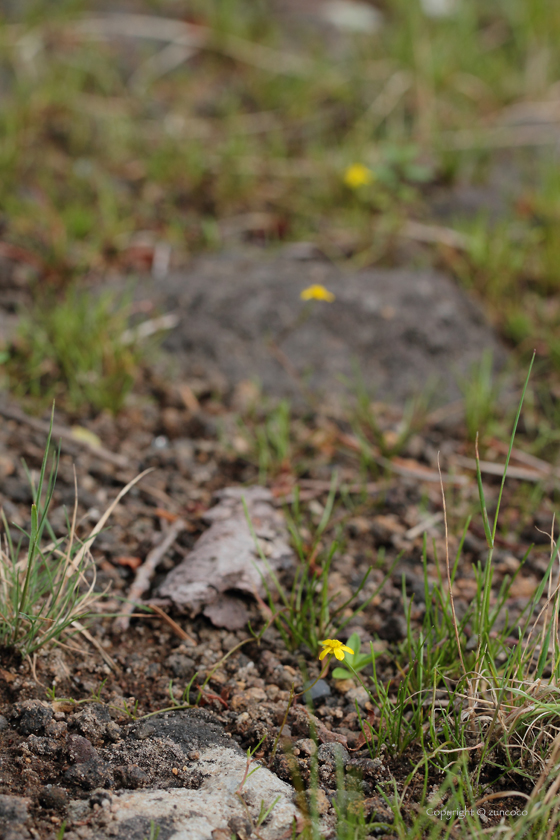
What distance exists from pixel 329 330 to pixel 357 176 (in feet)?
3.18

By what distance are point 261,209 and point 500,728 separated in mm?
2767

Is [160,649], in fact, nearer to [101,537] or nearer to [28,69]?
[101,537]

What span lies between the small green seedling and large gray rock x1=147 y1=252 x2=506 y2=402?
1.13 meters

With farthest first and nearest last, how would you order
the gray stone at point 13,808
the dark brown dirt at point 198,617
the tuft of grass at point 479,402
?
the tuft of grass at point 479,402 → the dark brown dirt at point 198,617 → the gray stone at point 13,808

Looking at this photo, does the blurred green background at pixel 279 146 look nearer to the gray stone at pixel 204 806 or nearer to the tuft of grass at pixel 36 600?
the tuft of grass at pixel 36 600

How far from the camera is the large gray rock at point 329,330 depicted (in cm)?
264

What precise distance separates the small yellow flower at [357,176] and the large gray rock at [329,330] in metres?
0.58

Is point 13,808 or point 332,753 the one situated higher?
point 13,808

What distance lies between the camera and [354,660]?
161 centimetres

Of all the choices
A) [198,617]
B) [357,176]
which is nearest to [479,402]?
[198,617]

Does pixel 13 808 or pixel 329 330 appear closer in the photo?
pixel 13 808

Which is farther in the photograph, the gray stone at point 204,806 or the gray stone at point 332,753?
the gray stone at point 332,753

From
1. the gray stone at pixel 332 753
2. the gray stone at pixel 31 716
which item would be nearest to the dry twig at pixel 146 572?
the gray stone at pixel 31 716

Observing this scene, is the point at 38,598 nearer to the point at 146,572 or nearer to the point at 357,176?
the point at 146,572
